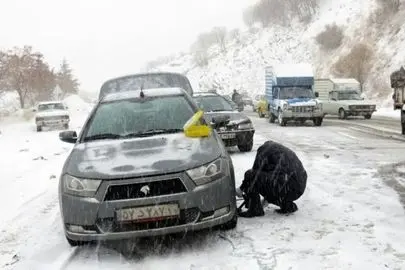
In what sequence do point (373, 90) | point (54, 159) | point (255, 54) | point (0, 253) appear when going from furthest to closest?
1. point (255, 54)
2. point (373, 90)
3. point (54, 159)
4. point (0, 253)

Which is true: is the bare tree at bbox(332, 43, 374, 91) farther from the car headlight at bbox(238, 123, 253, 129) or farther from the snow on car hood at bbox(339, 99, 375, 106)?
the car headlight at bbox(238, 123, 253, 129)

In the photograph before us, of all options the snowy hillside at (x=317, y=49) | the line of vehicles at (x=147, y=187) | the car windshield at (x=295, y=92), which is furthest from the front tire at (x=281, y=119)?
the snowy hillside at (x=317, y=49)

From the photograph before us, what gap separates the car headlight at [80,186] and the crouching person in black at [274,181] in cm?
200

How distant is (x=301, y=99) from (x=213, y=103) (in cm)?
915

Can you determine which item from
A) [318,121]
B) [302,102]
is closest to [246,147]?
[318,121]

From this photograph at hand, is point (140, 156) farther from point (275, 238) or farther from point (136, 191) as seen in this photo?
point (275, 238)

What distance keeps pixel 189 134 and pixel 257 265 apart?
1.85 m

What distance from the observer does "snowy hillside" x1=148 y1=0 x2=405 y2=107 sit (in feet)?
151

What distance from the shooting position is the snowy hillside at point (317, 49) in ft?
151

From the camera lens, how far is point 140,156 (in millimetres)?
5246

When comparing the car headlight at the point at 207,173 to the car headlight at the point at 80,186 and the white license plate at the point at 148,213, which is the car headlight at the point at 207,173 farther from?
the car headlight at the point at 80,186

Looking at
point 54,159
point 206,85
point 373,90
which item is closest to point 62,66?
point 206,85

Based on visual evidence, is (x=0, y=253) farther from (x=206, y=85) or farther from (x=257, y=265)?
(x=206, y=85)

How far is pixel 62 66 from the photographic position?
93.3 meters
